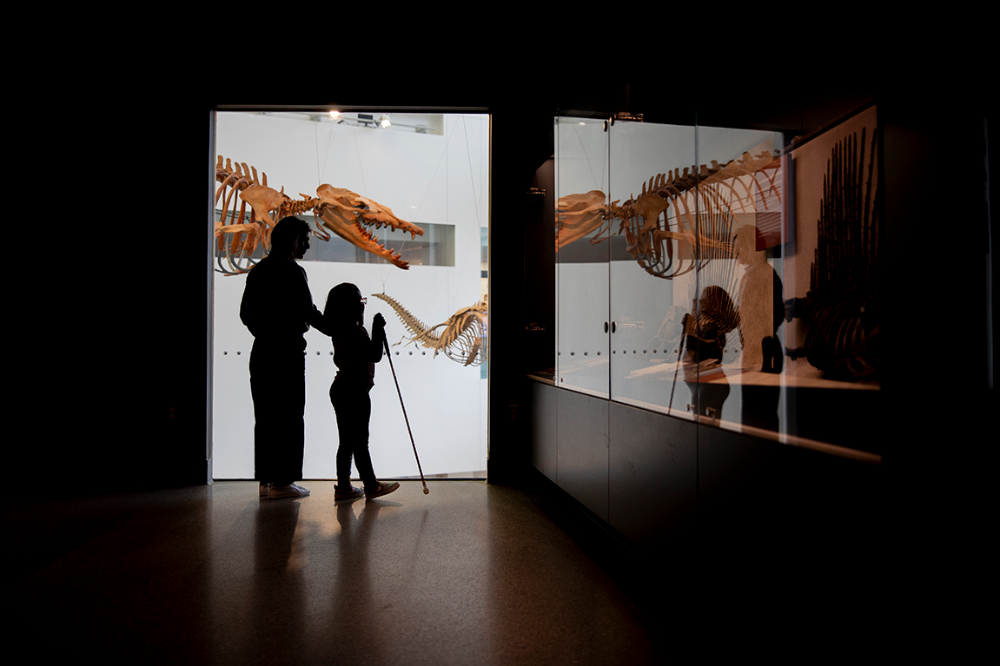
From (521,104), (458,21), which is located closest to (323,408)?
(521,104)

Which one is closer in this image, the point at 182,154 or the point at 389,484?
the point at 389,484

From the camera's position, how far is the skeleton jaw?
4953 millimetres

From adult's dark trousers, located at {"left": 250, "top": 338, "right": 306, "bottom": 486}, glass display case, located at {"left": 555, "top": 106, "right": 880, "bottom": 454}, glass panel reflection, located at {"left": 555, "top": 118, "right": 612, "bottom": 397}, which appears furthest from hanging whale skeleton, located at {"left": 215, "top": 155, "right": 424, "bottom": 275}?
glass display case, located at {"left": 555, "top": 106, "right": 880, "bottom": 454}

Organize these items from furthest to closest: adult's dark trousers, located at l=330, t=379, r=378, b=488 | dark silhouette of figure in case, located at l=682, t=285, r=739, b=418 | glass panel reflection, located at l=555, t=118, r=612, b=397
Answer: adult's dark trousers, located at l=330, t=379, r=378, b=488
glass panel reflection, located at l=555, t=118, r=612, b=397
dark silhouette of figure in case, located at l=682, t=285, r=739, b=418

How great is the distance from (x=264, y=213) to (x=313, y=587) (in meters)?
3.30

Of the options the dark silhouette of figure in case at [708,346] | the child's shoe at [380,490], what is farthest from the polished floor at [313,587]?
the dark silhouette of figure in case at [708,346]

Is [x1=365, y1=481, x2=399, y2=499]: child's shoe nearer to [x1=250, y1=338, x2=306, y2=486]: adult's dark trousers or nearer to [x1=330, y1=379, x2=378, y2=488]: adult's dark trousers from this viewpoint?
[x1=330, y1=379, x2=378, y2=488]: adult's dark trousers

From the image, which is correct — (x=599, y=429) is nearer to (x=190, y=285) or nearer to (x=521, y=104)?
(x=521, y=104)

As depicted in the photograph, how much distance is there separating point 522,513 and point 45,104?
15.8 ft

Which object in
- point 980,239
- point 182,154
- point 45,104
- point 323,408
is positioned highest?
point 45,104

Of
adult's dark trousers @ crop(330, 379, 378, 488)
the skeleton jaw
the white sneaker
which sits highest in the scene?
the skeleton jaw

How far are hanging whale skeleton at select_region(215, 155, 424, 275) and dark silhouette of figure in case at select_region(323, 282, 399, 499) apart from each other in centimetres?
82

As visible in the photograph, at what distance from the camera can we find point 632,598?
8.08ft

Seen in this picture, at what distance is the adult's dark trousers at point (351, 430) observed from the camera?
167 inches
